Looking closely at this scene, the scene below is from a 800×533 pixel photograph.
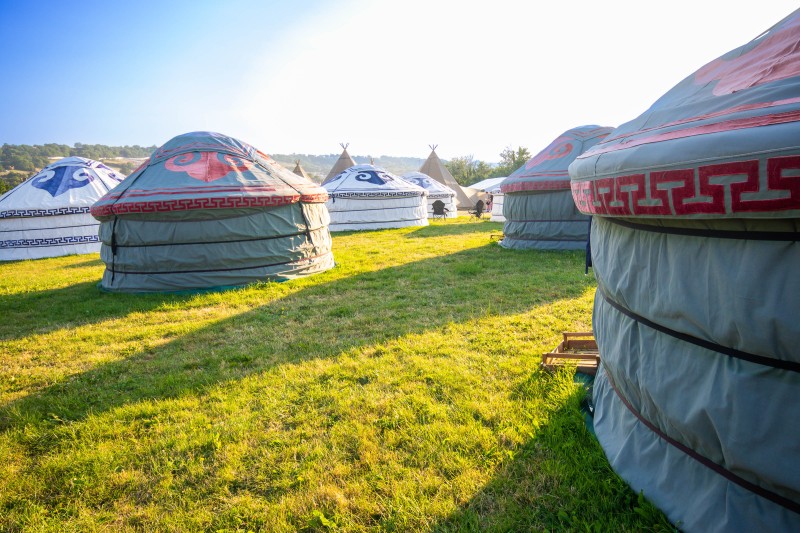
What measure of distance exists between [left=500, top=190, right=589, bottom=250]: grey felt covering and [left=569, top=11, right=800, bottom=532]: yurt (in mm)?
5721

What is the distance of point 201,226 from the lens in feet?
18.4

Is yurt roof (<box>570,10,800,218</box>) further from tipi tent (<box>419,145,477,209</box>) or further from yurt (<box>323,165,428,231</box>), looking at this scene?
tipi tent (<box>419,145,477,209</box>)

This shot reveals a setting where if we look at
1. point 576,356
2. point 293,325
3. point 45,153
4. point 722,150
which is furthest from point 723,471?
point 45,153

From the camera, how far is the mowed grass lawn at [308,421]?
1.71 meters

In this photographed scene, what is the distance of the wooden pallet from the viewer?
271 cm

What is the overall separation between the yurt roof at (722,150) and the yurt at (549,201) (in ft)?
18.4

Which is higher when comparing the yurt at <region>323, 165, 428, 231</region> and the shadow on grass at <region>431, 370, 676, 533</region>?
the yurt at <region>323, 165, 428, 231</region>

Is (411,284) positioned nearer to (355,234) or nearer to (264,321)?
(264,321)

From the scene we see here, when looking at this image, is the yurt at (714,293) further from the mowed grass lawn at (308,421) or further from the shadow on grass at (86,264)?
the shadow on grass at (86,264)

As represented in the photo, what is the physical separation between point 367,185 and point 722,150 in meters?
13.3

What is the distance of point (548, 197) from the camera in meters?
7.52

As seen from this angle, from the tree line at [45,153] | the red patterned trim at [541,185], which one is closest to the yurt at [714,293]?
the red patterned trim at [541,185]

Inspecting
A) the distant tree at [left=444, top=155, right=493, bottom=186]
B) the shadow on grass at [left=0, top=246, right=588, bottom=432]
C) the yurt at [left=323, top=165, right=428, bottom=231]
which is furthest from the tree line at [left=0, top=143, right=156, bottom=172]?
the shadow on grass at [left=0, top=246, right=588, bottom=432]

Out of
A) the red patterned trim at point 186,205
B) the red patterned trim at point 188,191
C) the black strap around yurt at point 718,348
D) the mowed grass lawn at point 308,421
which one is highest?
the red patterned trim at point 188,191
